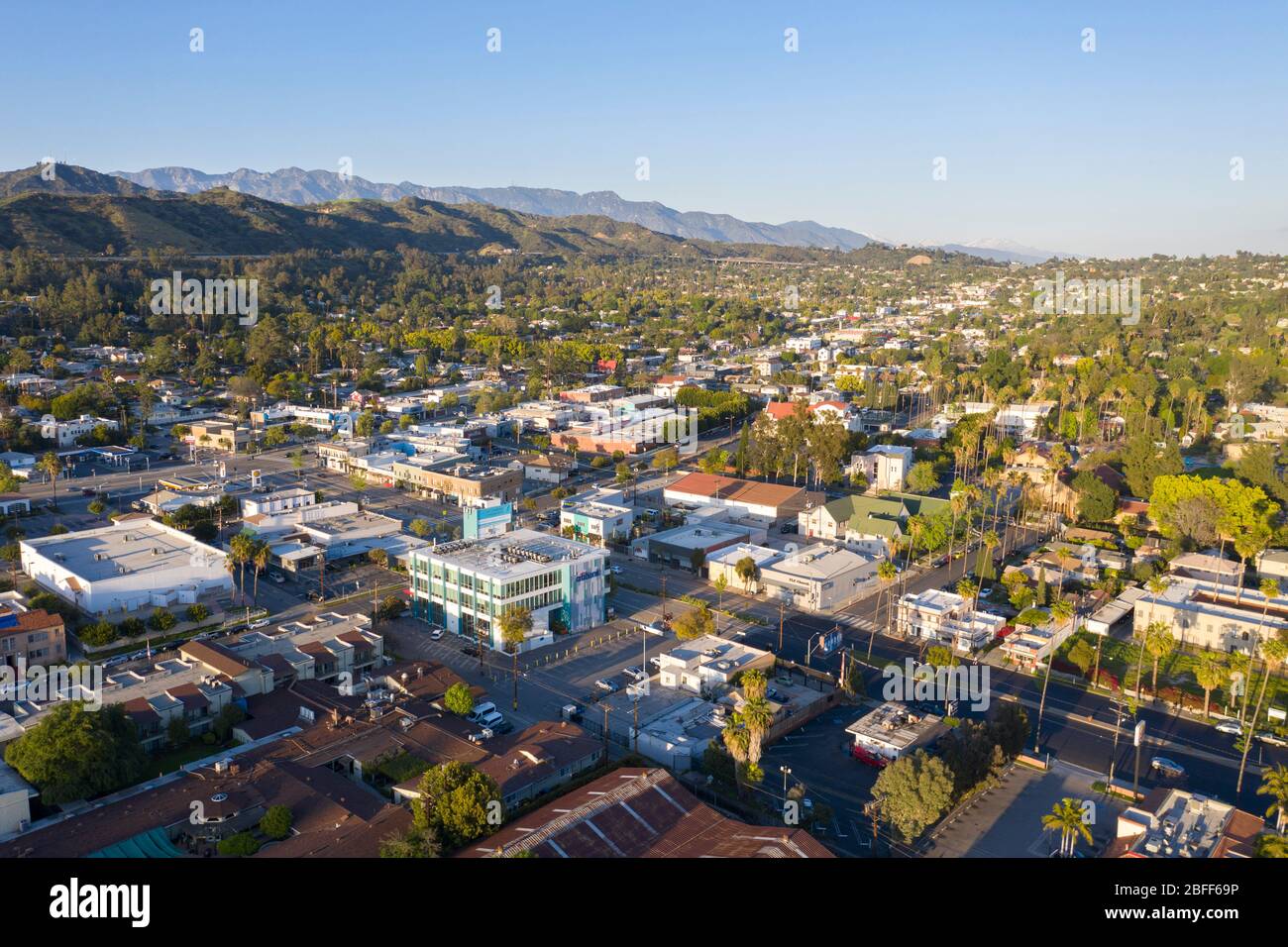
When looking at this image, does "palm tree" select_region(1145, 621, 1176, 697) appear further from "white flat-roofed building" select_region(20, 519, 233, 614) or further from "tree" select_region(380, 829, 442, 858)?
"white flat-roofed building" select_region(20, 519, 233, 614)

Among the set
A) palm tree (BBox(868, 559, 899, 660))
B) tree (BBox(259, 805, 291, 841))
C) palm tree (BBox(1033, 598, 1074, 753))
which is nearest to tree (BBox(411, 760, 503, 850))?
tree (BBox(259, 805, 291, 841))

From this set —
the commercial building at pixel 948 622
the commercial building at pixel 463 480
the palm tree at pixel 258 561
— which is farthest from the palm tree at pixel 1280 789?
the commercial building at pixel 463 480

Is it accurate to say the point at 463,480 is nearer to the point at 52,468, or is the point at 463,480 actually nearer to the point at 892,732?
the point at 52,468

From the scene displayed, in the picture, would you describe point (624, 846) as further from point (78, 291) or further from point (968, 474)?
point (78, 291)

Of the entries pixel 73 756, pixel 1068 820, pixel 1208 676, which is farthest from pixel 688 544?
pixel 73 756

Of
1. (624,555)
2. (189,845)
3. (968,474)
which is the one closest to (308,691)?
(189,845)
